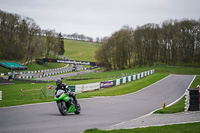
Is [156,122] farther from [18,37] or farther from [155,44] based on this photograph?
[18,37]

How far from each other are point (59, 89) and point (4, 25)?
260 feet

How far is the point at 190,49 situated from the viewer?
70438mm

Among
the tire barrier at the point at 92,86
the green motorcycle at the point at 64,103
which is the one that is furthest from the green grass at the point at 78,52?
the green motorcycle at the point at 64,103

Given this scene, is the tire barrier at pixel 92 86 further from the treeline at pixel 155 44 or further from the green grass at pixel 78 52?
the green grass at pixel 78 52

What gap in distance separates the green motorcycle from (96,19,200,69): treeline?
2321 inches

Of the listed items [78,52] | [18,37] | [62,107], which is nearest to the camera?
[62,107]

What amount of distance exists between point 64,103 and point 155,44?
70.5m

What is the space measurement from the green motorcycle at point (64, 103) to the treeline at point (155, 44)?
5896 centimetres

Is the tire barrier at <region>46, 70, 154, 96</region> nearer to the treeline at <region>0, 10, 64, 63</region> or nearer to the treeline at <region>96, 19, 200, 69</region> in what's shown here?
the treeline at <region>96, 19, 200, 69</region>

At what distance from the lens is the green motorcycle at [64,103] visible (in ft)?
35.3

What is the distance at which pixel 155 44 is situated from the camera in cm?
7769

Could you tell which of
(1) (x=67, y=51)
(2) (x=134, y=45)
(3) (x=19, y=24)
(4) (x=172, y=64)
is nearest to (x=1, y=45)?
(3) (x=19, y=24)

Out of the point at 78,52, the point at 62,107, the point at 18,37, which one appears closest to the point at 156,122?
the point at 62,107

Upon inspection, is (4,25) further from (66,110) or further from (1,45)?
(66,110)
